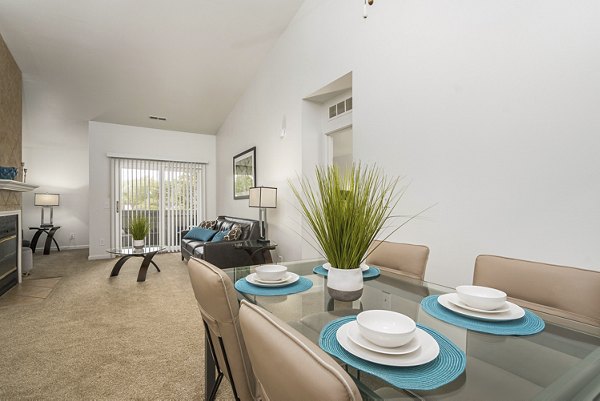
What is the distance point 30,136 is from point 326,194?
7849 mm

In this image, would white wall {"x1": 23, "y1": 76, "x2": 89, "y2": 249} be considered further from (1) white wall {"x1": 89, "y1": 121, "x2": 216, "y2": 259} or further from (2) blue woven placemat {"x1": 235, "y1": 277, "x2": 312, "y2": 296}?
(2) blue woven placemat {"x1": 235, "y1": 277, "x2": 312, "y2": 296}

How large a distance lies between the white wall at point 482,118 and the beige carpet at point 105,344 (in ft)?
6.09

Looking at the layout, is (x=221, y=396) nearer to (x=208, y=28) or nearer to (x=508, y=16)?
(x=508, y=16)

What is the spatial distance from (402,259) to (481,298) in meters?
0.76

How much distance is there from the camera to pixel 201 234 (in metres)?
5.34

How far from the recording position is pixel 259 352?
0.61 m

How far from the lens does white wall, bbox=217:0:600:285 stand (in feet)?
4.75

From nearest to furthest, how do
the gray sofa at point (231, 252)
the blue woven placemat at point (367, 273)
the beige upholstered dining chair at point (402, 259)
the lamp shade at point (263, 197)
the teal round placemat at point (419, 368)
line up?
the teal round placemat at point (419, 368) → the blue woven placemat at point (367, 273) → the beige upholstered dining chair at point (402, 259) → the gray sofa at point (231, 252) → the lamp shade at point (263, 197)

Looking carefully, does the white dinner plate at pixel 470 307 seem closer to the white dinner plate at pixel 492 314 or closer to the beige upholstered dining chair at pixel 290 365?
the white dinner plate at pixel 492 314

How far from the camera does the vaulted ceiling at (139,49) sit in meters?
3.47

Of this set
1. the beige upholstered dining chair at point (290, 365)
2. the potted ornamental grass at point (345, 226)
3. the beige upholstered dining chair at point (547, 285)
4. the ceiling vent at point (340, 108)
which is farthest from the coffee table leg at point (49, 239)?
the beige upholstered dining chair at point (547, 285)

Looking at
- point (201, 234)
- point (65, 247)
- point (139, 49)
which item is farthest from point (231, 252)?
point (65, 247)

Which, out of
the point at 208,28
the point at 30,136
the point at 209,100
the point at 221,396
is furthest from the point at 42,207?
the point at 221,396

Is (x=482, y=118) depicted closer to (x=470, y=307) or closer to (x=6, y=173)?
(x=470, y=307)
